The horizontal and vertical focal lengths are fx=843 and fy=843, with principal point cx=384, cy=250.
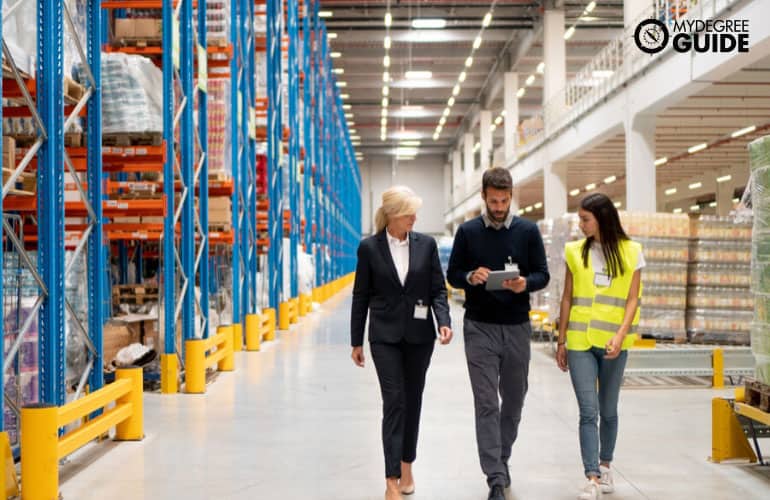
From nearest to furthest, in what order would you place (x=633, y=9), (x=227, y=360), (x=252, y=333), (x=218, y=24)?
(x=227, y=360) < (x=218, y=24) < (x=252, y=333) < (x=633, y=9)

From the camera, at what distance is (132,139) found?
831 cm

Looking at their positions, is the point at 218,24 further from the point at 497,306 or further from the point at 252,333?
the point at 497,306

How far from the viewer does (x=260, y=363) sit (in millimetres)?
10812

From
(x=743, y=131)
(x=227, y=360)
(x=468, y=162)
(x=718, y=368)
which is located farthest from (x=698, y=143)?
(x=468, y=162)

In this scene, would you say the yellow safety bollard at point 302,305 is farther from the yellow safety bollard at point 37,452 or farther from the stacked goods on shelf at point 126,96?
the yellow safety bollard at point 37,452

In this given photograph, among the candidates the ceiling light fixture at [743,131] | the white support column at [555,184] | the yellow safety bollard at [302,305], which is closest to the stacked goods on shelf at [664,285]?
the yellow safety bollard at [302,305]

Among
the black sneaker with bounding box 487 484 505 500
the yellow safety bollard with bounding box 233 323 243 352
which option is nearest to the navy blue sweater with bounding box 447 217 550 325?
the black sneaker with bounding box 487 484 505 500

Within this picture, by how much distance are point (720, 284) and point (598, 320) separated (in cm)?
631

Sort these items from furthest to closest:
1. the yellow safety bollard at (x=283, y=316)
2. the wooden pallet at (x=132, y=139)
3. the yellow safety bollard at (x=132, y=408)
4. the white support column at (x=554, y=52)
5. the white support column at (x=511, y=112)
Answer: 1. the white support column at (x=511, y=112)
2. the white support column at (x=554, y=52)
3. the yellow safety bollard at (x=283, y=316)
4. the wooden pallet at (x=132, y=139)
5. the yellow safety bollard at (x=132, y=408)

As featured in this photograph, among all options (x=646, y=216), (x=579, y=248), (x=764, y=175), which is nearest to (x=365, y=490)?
(x=579, y=248)

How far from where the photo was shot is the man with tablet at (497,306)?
14.4ft

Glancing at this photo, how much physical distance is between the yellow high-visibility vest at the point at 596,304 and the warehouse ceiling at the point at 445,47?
73.6 feet

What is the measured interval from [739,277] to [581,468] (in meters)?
5.68

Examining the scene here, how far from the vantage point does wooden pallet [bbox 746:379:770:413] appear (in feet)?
16.6
